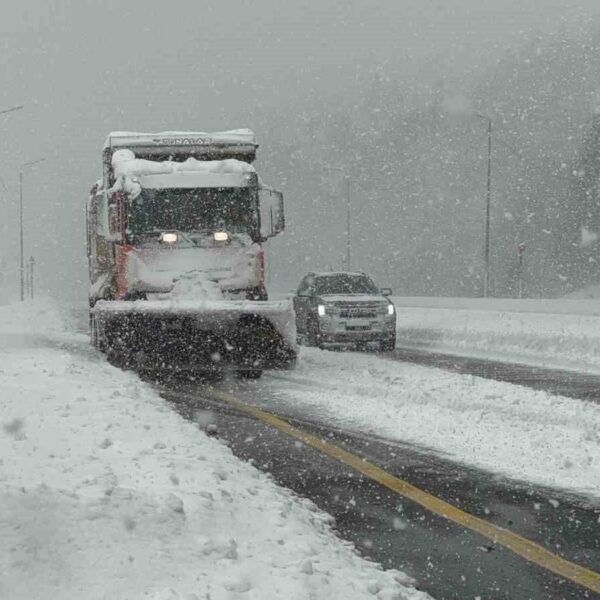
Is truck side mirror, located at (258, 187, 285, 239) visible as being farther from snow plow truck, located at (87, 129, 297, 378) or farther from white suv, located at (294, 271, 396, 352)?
white suv, located at (294, 271, 396, 352)

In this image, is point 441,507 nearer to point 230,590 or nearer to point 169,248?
point 230,590

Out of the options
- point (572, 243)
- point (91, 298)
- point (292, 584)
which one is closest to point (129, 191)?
point (91, 298)

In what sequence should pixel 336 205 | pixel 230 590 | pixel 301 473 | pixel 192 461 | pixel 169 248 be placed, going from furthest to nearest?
pixel 336 205, pixel 169 248, pixel 301 473, pixel 192 461, pixel 230 590

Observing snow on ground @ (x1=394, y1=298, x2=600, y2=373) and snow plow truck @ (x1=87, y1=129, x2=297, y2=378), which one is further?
snow on ground @ (x1=394, y1=298, x2=600, y2=373)

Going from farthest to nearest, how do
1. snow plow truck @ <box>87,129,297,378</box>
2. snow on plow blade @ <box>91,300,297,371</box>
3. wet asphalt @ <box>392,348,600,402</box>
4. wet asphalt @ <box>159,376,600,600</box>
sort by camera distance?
snow plow truck @ <box>87,129,297,378</box>, snow on plow blade @ <box>91,300,297,371</box>, wet asphalt @ <box>392,348,600,402</box>, wet asphalt @ <box>159,376,600,600</box>

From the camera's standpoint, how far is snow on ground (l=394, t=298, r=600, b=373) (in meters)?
21.3

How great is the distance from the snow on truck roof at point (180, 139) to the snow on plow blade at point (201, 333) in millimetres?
2768

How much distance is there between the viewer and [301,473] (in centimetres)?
788

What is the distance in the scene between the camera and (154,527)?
5148 millimetres

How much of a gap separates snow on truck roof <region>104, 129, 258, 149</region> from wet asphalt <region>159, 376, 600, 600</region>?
7311 mm

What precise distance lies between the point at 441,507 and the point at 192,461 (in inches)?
73.5

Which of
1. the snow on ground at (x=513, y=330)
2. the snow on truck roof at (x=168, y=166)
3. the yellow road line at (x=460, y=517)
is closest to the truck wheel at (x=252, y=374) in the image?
the snow on truck roof at (x=168, y=166)

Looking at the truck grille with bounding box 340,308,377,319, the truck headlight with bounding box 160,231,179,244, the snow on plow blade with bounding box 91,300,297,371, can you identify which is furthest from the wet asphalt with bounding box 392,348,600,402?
the truck headlight with bounding box 160,231,179,244

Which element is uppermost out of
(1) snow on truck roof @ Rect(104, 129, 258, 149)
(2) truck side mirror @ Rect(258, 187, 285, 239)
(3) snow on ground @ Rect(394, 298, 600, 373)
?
(1) snow on truck roof @ Rect(104, 129, 258, 149)
